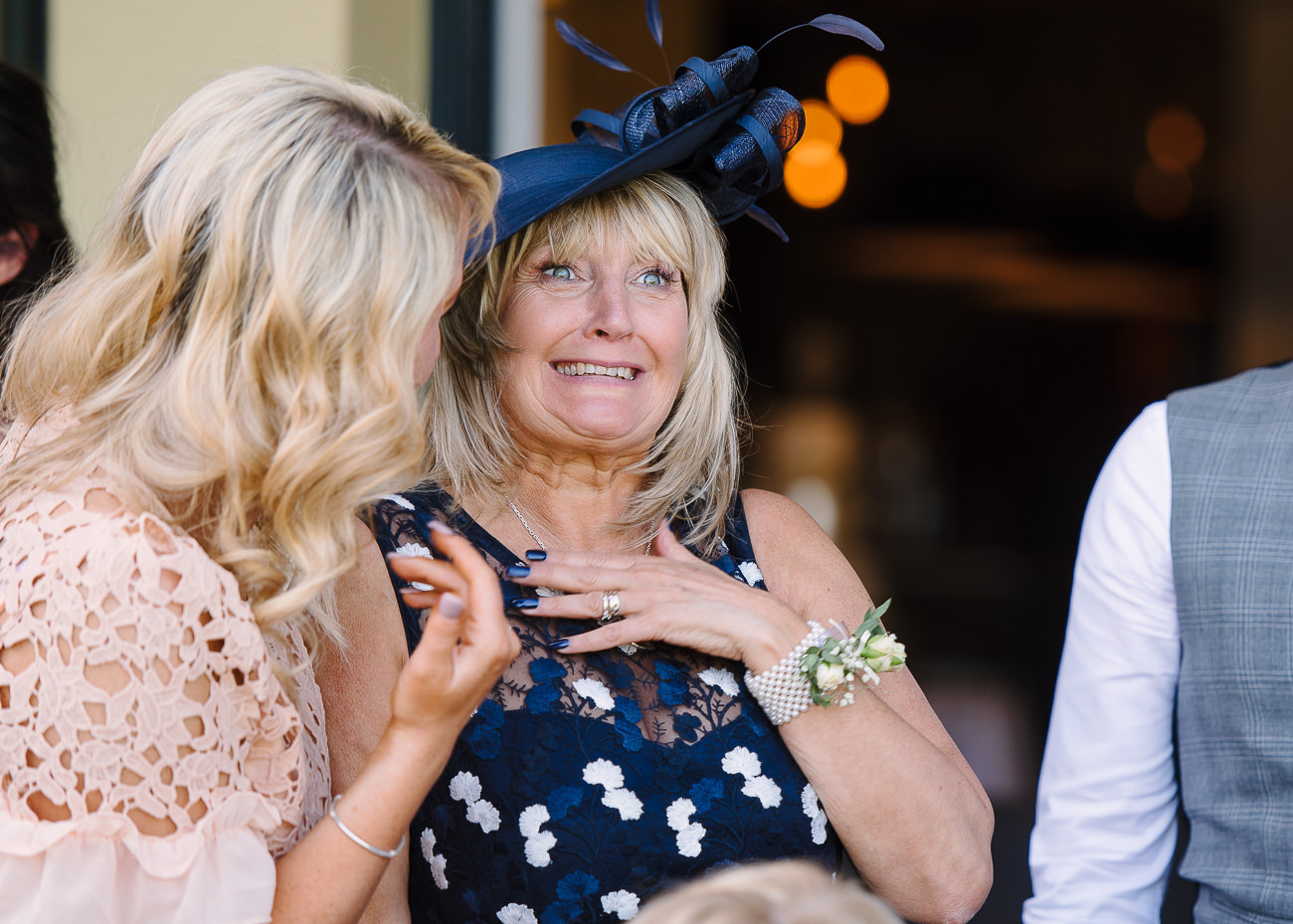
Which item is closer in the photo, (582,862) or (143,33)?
(582,862)

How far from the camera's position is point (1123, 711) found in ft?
5.26

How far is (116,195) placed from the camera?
50.6 inches

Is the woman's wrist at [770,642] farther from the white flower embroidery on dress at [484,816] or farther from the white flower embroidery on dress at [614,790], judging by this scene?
the white flower embroidery on dress at [484,816]

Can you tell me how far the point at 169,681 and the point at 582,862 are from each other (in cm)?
60

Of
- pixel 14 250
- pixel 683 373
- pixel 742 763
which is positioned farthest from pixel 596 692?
pixel 14 250

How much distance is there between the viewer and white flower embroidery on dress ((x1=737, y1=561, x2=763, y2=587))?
1.79 m

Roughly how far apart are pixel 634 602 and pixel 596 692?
123mm

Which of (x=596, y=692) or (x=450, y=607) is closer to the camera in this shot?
(x=450, y=607)

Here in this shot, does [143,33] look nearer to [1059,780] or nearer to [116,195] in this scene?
[116,195]

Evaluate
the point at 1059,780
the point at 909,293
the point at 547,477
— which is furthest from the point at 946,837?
the point at 909,293

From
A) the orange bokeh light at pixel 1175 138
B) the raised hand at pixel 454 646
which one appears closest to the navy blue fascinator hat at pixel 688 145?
the raised hand at pixel 454 646

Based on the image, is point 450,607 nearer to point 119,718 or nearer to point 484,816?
point 119,718

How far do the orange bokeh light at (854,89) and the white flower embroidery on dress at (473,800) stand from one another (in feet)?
12.9

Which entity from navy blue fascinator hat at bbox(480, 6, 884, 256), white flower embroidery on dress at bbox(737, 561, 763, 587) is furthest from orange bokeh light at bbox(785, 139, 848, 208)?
white flower embroidery on dress at bbox(737, 561, 763, 587)
